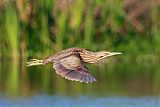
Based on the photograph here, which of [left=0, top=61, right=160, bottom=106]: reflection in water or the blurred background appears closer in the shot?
[left=0, top=61, right=160, bottom=106]: reflection in water

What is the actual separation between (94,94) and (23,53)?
257 centimetres

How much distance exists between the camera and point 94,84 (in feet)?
Answer: 50.2

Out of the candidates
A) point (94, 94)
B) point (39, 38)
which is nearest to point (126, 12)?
point (39, 38)

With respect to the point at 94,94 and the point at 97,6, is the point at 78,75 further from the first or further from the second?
the point at 97,6

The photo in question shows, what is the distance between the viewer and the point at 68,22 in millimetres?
16797

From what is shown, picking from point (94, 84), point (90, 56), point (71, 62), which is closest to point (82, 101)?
point (94, 84)

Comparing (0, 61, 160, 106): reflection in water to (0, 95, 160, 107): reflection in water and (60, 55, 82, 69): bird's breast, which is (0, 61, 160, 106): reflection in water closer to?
(0, 95, 160, 107): reflection in water

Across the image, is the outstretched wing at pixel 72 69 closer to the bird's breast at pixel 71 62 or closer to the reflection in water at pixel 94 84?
the bird's breast at pixel 71 62

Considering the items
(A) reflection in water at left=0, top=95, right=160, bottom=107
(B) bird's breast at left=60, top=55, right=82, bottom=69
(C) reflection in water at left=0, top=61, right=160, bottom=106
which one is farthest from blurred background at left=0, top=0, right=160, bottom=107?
(B) bird's breast at left=60, top=55, right=82, bottom=69

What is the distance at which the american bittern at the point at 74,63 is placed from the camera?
7400 millimetres

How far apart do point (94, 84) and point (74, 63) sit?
25.0 ft

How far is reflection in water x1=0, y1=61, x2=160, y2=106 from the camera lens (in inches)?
545

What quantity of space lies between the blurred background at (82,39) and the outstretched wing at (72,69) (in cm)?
676

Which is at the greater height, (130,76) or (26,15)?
(26,15)
